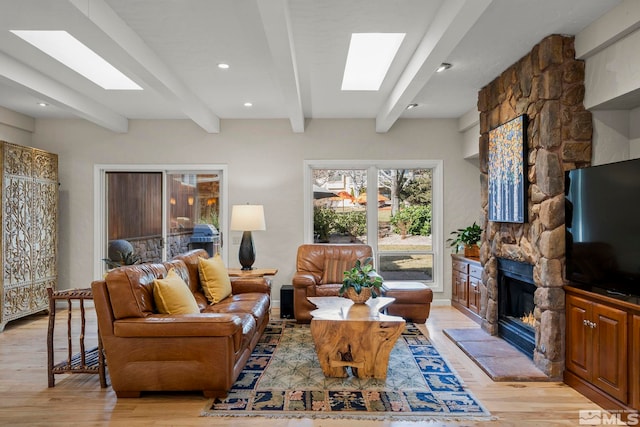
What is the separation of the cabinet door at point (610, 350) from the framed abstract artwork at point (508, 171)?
110cm

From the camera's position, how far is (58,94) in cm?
447

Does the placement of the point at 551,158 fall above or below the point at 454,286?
above

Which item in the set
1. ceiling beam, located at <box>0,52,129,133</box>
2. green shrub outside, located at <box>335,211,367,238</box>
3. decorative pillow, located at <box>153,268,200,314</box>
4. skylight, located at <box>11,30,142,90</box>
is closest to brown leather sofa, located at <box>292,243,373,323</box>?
green shrub outside, located at <box>335,211,367,238</box>

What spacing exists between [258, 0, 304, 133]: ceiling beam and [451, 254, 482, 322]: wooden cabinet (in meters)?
3.08

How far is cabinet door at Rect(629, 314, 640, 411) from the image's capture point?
252 centimetres

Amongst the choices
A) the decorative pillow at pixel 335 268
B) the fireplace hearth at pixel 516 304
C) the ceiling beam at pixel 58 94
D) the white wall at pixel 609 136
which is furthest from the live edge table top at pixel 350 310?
the ceiling beam at pixel 58 94

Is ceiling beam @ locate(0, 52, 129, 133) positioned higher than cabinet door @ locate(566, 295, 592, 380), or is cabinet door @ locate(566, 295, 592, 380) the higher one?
ceiling beam @ locate(0, 52, 129, 133)

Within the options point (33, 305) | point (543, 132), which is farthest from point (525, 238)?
point (33, 305)

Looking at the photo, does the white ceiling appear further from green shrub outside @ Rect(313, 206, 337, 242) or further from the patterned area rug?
the patterned area rug

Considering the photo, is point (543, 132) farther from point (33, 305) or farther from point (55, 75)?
point (33, 305)

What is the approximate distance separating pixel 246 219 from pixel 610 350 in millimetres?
4032

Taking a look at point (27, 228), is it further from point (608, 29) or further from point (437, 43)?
point (608, 29)

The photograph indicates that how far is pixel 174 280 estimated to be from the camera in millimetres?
3289

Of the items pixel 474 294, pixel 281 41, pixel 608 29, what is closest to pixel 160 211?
pixel 281 41
